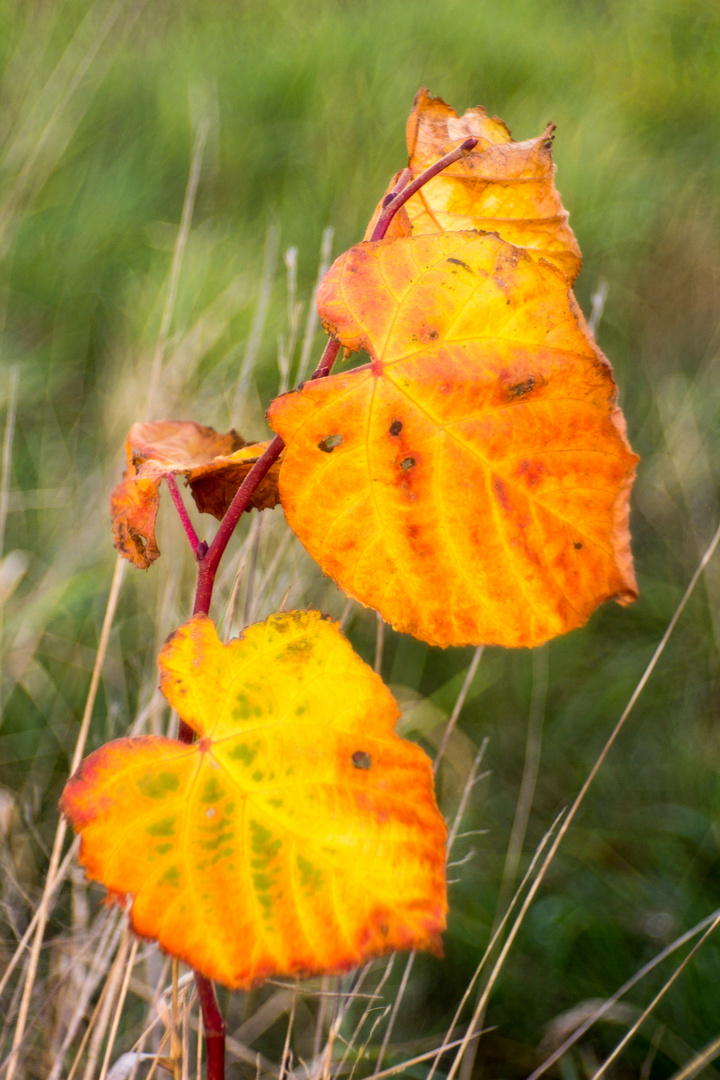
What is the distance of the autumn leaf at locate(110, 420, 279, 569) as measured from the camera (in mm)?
288

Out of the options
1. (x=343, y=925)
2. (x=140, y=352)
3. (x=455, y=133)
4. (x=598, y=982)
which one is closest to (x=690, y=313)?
A: (x=140, y=352)

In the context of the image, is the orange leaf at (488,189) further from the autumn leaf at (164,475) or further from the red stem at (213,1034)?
the red stem at (213,1034)

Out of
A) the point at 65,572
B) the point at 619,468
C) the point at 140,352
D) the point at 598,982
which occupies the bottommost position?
the point at 598,982

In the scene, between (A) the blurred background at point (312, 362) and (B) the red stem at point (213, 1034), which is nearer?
(B) the red stem at point (213, 1034)

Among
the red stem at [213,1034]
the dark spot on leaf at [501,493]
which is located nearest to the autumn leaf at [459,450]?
the dark spot on leaf at [501,493]

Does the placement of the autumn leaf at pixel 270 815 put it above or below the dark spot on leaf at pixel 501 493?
below

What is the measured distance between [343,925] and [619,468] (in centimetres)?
17

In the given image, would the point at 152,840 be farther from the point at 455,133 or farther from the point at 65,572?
the point at 65,572

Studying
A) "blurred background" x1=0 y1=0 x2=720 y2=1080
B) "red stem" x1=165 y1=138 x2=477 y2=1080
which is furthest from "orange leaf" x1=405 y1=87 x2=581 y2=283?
"blurred background" x1=0 y1=0 x2=720 y2=1080

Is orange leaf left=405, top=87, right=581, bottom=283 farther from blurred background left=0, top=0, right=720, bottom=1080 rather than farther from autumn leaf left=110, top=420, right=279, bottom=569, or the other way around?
blurred background left=0, top=0, right=720, bottom=1080

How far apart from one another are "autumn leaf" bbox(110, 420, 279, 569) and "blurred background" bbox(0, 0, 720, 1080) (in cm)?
12

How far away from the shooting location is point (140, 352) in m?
1.09

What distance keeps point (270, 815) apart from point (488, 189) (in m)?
0.24

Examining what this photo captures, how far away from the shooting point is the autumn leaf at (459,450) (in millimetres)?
251
